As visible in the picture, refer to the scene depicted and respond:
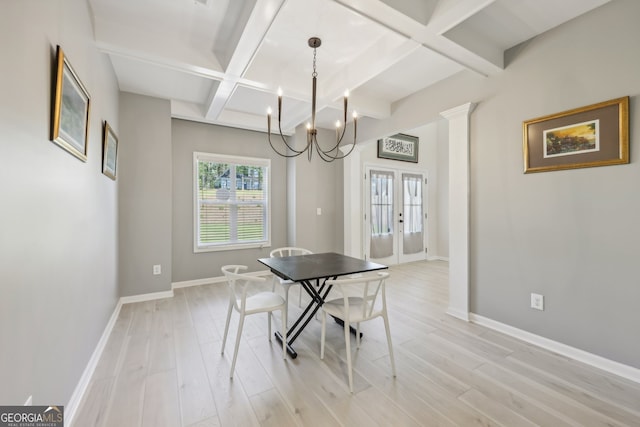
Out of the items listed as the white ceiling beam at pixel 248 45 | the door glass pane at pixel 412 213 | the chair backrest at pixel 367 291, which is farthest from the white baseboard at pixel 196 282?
the door glass pane at pixel 412 213

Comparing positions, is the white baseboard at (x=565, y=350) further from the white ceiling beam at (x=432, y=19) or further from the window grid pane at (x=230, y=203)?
the window grid pane at (x=230, y=203)

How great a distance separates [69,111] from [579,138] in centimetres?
355

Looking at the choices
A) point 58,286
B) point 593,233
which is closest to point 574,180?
point 593,233

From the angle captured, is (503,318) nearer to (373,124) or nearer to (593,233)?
(593,233)

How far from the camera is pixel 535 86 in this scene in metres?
2.34

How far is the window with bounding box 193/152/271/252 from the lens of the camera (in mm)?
4184

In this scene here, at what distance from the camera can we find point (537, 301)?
7.69ft

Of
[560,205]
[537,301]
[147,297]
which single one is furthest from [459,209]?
[147,297]

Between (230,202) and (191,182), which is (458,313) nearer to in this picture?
(230,202)

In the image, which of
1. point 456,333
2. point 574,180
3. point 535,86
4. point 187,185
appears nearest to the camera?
point 574,180

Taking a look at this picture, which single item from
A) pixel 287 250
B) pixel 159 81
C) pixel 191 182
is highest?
pixel 159 81

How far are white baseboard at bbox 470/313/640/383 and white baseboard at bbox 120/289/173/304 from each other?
3.78 metres

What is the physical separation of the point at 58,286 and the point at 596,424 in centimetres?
302

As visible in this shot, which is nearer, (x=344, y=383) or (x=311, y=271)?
(x=344, y=383)
